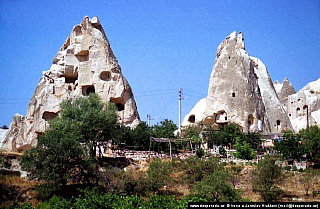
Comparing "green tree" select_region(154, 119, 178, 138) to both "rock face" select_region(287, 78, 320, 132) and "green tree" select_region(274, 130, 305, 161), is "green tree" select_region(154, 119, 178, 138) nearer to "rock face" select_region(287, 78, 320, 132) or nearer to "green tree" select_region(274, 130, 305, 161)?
"green tree" select_region(274, 130, 305, 161)

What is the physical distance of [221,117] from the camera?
4566 centimetres

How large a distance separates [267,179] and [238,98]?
23.0 metres

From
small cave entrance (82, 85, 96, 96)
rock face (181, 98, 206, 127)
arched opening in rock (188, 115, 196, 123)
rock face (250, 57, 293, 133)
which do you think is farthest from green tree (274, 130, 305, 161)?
arched opening in rock (188, 115, 196, 123)

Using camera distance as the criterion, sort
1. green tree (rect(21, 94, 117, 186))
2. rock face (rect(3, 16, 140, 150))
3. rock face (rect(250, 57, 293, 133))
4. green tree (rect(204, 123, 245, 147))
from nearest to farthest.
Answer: green tree (rect(21, 94, 117, 186)), green tree (rect(204, 123, 245, 147)), rock face (rect(3, 16, 140, 150)), rock face (rect(250, 57, 293, 133))

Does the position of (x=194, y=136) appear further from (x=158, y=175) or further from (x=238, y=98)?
(x=158, y=175)

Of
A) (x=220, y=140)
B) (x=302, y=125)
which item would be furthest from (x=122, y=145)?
(x=302, y=125)

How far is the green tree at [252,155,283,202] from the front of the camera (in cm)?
2219

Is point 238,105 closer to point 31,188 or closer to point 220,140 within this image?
point 220,140

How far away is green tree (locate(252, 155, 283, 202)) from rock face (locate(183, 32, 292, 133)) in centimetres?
1954

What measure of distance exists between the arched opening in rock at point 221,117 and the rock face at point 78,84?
9909mm

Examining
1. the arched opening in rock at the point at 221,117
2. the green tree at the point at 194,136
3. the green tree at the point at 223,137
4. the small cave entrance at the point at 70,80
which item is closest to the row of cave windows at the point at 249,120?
the arched opening in rock at the point at 221,117

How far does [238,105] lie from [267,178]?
22.4m

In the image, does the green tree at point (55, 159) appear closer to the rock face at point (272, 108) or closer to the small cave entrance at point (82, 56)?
the small cave entrance at point (82, 56)

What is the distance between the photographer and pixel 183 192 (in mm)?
24375
